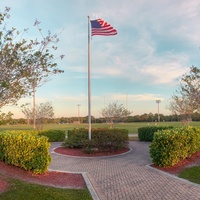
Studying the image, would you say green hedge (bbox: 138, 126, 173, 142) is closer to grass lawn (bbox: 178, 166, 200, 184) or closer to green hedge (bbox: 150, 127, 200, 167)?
green hedge (bbox: 150, 127, 200, 167)

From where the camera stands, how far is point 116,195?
21.7ft

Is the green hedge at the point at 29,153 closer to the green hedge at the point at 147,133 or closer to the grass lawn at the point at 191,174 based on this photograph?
the grass lawn at the point at 191,174

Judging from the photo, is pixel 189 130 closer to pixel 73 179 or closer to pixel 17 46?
pixel 73 179

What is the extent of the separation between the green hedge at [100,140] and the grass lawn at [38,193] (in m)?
7.18

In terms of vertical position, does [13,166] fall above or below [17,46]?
below

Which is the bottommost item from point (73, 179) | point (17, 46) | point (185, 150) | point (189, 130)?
point (73, 179)

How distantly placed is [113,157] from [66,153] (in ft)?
9.14

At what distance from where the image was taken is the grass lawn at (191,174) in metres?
7.97

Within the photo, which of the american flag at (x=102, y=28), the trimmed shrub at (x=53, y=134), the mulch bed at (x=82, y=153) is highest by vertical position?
the american flag at (x=102, y=28)

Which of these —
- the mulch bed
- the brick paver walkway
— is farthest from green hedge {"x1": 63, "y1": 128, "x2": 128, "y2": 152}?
the brick paver walkway

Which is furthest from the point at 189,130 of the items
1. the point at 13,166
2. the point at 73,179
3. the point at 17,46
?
the point at 17,46

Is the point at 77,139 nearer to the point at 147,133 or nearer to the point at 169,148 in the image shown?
the point at 169,148

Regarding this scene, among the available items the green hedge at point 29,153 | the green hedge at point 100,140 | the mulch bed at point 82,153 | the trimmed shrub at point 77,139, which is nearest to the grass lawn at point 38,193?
the green hedge at point 29,153

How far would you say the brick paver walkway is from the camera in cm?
656
